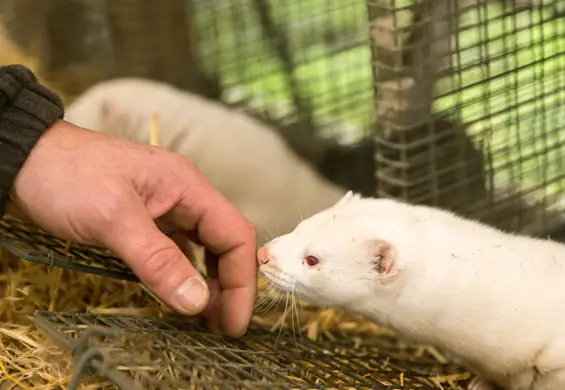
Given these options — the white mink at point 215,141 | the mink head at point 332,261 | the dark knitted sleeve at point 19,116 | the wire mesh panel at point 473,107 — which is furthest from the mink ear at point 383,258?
the white mink at point 215,141

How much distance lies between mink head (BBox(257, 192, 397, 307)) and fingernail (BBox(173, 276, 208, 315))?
164 millimetres

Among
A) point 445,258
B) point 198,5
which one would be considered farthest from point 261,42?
point 445,258

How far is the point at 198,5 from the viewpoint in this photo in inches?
117

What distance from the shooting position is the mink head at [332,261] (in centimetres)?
134

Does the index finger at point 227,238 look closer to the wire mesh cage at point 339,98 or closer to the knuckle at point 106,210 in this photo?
the wire mesh cage at point 339,98

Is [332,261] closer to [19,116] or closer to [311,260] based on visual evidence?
[311,260]

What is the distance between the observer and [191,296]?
48.0 inches

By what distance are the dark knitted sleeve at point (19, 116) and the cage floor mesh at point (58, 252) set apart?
0.11 meters

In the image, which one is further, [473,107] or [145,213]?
[473,107]

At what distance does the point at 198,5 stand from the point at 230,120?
2.69 ft

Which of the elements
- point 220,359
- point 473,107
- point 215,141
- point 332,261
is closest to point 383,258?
point 332,261

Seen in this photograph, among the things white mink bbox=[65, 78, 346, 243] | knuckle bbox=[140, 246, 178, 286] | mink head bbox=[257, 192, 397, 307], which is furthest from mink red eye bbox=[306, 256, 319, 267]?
white mink bbox=[65, 78, 346, 243]

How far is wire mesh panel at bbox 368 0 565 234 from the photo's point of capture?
5.34ft

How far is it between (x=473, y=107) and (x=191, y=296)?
33.8 inches
